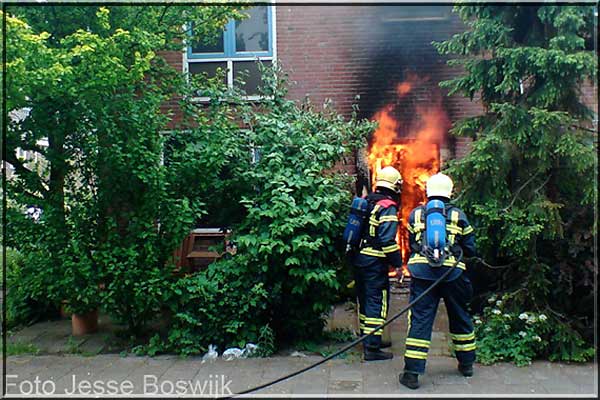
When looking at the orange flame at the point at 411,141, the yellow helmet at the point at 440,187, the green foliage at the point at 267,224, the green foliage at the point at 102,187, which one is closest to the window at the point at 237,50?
the orange flame at the point at 411,141

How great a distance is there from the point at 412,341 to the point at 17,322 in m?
5.20

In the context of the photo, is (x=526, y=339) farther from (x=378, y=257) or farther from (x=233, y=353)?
(x=233, y=353)

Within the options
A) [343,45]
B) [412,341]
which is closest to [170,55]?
[343,45]

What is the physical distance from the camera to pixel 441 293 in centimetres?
492

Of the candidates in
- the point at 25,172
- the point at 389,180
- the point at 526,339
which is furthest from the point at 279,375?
the point at 25,172

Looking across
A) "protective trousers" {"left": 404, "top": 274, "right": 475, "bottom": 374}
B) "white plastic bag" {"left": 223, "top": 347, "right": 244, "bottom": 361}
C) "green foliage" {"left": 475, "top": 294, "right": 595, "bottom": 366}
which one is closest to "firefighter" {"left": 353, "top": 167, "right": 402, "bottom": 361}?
"protective trousers" {"left": 404, "top": 274, "right": 475, "bottom": 374}

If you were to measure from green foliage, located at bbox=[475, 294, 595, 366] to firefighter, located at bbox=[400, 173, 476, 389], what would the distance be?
1.76 feet

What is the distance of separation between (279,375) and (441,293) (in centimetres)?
167

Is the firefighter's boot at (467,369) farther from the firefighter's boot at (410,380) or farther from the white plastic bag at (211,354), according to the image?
the white plastic bag at (211,354)

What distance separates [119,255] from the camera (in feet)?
18.9

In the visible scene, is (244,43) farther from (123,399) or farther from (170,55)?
(123,399)

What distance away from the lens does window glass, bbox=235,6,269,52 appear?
9062 millimetres

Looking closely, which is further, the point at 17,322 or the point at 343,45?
the point at 343,45

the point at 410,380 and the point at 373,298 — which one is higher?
the point at 373,298
